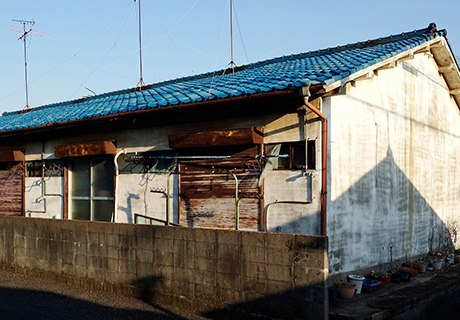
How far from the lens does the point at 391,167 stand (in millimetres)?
10297

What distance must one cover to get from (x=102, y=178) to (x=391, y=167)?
22.2 ft

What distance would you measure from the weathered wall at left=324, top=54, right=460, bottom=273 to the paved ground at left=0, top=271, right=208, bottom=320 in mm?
3229

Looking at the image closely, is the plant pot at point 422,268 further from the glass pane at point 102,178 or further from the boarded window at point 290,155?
the glass pane at point 102,178

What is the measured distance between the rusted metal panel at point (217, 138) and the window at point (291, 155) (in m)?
0.32

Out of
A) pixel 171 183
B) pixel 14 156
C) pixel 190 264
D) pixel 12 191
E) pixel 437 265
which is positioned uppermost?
pixel 14 156

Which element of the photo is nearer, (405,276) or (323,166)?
(323,166)

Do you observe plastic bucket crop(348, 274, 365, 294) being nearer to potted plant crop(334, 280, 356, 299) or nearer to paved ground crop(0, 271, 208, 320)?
potted plant crop(334, 280, 356, 299)

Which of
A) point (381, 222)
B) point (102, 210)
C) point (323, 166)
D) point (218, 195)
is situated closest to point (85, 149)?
point (102, 210)

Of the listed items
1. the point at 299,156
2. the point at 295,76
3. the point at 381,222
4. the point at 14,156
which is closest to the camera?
the point at 299,156

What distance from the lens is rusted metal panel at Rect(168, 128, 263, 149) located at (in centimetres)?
888

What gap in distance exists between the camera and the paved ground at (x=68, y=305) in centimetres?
689

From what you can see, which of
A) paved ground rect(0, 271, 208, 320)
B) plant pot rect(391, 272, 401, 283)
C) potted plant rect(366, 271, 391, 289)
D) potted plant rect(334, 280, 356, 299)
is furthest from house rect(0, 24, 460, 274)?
paved ground rect(0, 271, 208, 320)

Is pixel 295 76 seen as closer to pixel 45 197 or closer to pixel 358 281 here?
pixel 358 281

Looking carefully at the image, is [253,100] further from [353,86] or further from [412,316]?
[412,316]
